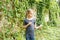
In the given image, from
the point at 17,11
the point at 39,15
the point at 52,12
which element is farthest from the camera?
the point at 52,12

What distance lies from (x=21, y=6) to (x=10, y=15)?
32.4 inches

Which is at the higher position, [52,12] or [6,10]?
[6,10]

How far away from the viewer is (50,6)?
42.2 feet

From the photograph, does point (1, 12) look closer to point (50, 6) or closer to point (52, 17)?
point (50, 6)

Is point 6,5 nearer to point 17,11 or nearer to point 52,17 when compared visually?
point 17,11

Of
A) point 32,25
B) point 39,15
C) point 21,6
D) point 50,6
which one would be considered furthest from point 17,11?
point 50,6

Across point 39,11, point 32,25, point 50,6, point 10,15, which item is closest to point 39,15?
point 39,11

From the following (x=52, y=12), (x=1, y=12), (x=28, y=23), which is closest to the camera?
(x=28, y=23)

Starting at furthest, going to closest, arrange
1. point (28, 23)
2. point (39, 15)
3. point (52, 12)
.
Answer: point (52, 12)
point (39, 15)
point (28, 23)

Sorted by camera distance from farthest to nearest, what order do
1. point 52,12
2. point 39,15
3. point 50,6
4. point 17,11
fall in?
point 52,12, point 50,6, point 39,15, point 17,11

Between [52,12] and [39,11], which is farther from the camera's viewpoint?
[52,12]

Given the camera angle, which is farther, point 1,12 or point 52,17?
point 52,17

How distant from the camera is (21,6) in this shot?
8773mm

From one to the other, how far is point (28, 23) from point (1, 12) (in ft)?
6.86
